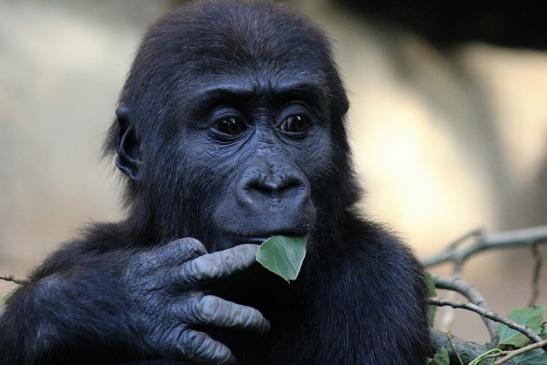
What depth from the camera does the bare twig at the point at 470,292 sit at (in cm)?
467

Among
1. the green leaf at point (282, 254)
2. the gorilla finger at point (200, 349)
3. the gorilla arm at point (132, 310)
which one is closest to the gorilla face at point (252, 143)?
the green leaf at point (282, 254)

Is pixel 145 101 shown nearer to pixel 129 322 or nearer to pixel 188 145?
pixel 188 145

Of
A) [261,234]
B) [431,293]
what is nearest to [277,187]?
[261,234]

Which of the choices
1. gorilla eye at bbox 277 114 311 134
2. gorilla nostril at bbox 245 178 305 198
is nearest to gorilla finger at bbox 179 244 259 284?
gorilla nostril at bbox 245 178 305 198

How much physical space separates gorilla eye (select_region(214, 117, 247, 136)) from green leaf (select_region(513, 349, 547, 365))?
5.33ft

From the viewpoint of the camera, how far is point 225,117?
14.6ft

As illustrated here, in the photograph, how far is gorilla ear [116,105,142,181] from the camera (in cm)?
483

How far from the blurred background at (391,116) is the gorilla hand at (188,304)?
7343 mm

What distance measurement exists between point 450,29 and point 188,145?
361 inches

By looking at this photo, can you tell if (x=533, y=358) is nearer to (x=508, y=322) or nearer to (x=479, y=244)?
(x=508, y=322)

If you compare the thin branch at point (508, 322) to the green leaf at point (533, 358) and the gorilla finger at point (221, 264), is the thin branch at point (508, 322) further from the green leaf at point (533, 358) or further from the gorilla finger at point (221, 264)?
the gorilla finger at point (221, 264)

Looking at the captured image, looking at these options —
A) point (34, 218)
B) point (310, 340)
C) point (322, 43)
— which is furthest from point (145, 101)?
point (34, 218)

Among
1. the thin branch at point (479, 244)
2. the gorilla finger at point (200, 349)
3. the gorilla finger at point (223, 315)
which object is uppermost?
the thin branch at point (479, 244)

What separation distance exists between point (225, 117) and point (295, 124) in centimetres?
33
